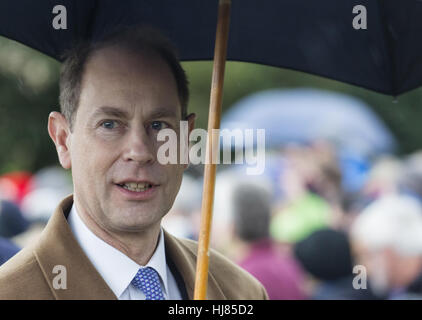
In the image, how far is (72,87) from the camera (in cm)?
262

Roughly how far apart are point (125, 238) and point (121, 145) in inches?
12.4

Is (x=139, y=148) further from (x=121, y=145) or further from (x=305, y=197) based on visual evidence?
(x=305, y=197)

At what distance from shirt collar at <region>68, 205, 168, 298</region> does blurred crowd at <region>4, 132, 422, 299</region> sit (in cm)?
96

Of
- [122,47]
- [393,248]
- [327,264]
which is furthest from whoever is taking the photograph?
[393,248]

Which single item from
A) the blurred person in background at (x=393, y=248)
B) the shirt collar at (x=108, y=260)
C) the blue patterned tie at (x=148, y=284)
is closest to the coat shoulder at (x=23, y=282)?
the shirt collar at (x=108, y=260)

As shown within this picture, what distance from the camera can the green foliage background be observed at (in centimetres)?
888

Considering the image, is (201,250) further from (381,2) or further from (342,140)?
(342,140)

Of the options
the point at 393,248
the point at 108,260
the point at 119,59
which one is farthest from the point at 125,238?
the point at 393,248

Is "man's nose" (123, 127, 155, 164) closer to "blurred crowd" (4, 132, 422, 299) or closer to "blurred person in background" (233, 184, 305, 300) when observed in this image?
"blurred crowd" (4, 132, 422, 299)

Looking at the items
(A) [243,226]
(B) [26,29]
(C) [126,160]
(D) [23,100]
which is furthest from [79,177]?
(D) [23,100]

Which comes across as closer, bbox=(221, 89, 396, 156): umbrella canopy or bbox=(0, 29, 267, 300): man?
bbox=(0, 29, 267, 300): man

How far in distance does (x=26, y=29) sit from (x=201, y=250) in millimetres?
1049

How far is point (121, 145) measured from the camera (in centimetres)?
252

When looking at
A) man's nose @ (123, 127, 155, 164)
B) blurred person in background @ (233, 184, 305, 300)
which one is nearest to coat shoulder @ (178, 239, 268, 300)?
man's nose @ (123, 127, 155, 164)
